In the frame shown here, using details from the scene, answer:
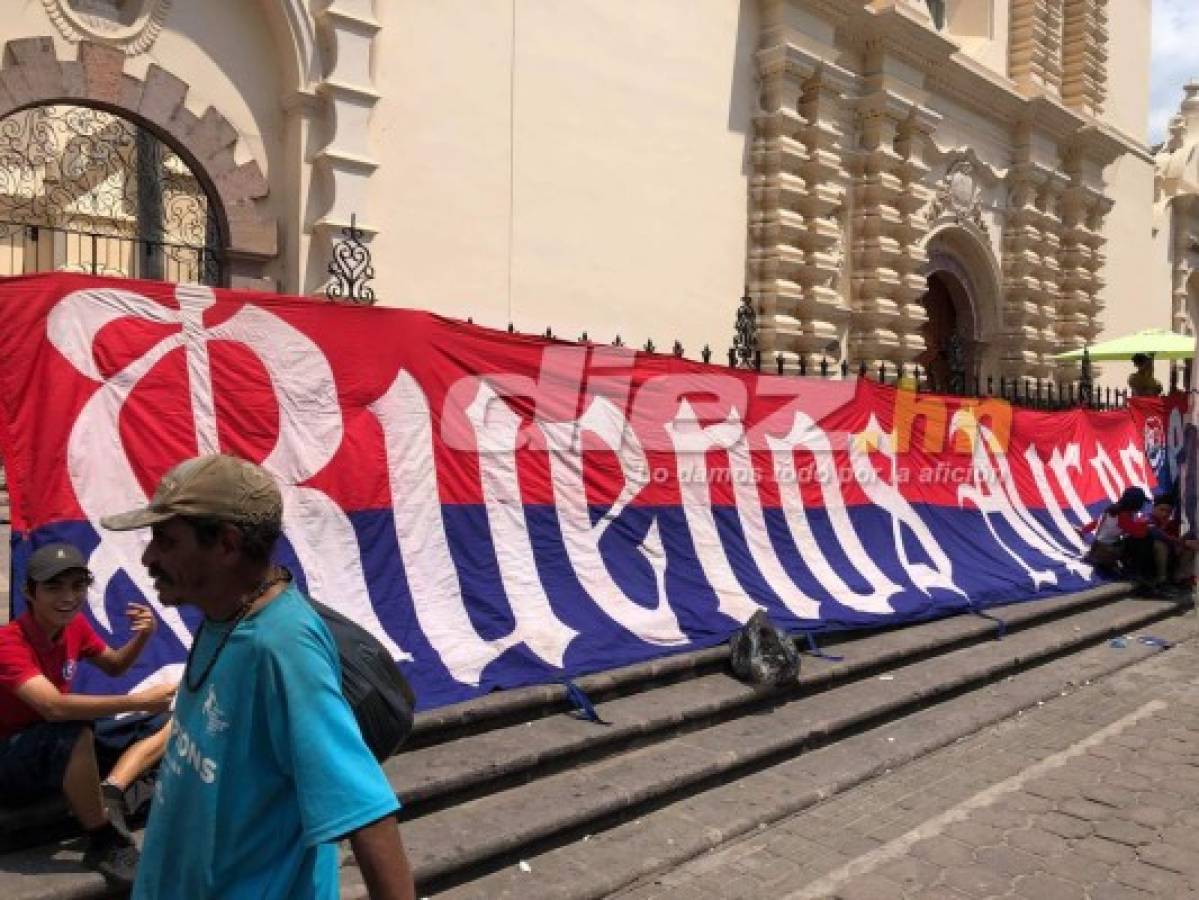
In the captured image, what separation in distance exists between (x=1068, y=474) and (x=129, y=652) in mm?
9821

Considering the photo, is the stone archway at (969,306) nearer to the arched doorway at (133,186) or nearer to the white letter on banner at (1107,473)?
the white letter on banner at (1107,473)


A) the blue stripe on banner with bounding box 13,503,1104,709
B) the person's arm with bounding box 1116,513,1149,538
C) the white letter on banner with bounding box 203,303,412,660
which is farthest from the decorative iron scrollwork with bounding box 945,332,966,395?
the white letter on banner with bounding box 203,303,412,660

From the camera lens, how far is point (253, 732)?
1609mm

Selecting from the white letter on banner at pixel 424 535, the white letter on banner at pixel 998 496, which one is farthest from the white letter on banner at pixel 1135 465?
the white letter on banner at pixel 424 535

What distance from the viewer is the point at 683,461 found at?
6383mm

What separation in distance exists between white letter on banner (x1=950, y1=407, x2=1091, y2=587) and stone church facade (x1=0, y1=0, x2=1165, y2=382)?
123 inches

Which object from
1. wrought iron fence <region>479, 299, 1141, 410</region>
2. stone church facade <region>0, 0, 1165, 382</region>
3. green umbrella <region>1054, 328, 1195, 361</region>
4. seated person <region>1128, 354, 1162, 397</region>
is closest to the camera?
stone church facade <region>0, 0, 1165, 382</region>

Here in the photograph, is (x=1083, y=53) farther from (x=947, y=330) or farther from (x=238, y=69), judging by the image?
(x=238, y=69)

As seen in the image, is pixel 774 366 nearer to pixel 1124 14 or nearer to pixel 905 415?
pixel 905 415

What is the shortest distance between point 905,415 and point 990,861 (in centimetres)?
494

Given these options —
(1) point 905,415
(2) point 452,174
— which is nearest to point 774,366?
(1) point 905,415

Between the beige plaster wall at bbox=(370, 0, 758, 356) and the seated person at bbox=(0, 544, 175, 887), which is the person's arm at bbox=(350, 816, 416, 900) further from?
the beige plaster wall at bbox=(370, 0, 758, 356)

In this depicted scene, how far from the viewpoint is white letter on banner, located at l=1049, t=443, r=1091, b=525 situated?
10297 mm

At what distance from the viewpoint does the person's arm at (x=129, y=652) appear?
3.42 metres
